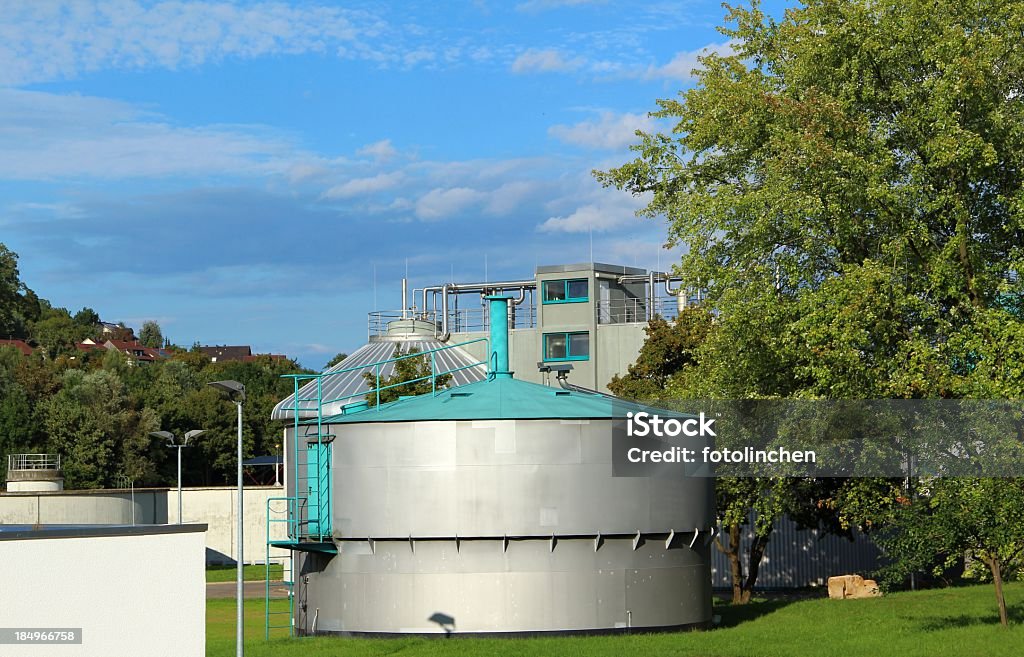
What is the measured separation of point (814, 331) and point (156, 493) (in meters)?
50.9

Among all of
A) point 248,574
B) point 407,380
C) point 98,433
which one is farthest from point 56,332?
point 407,380

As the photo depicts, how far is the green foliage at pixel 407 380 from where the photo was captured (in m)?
44.8

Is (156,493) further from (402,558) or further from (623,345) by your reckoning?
(402,558)

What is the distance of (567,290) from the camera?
254 feet

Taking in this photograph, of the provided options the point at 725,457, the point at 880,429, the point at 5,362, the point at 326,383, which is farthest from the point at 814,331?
the point at 5,362

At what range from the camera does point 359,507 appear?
31.1 metres

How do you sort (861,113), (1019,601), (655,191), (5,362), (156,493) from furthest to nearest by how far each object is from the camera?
1. (5,362)
2. (156,493)
3. (655,191)
4. (1019,601)
5. (861,113)

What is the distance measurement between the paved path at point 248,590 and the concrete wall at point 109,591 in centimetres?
3339

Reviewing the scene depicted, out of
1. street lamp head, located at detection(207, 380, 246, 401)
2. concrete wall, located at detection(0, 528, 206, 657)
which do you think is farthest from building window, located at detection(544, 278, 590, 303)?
concrete wall, located at detection(0, 528, 206, 657)

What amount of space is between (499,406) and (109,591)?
51.3 feet

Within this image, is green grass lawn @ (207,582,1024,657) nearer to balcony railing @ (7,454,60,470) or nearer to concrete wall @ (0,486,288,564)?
concrete wall @ (0,486,288,564)

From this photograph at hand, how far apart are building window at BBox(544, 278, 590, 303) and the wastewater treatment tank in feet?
148

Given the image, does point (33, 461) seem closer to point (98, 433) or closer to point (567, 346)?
point (98, 433)

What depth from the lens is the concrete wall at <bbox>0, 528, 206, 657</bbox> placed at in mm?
15984
